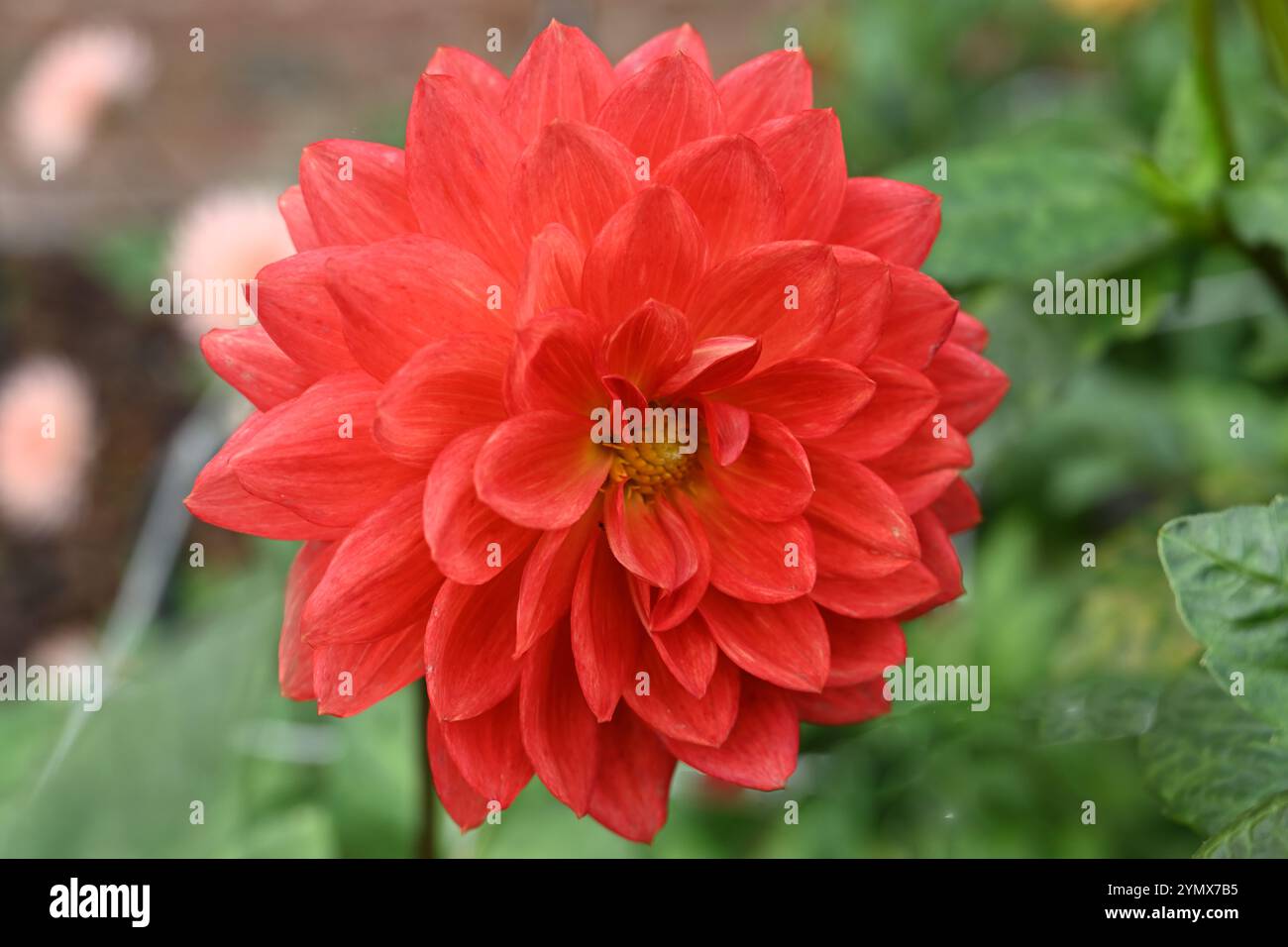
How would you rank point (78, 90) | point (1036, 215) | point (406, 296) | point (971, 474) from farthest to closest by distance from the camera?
point (78, 90)
point (971, 474)
point (1036, 215)
point (406, 296)

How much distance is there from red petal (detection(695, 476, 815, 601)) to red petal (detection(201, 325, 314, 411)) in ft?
0.71

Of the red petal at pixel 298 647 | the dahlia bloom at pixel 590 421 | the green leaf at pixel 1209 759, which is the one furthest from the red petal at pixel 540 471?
the green leaf at pixel 1209 759

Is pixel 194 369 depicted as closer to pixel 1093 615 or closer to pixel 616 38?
pixel 616 38

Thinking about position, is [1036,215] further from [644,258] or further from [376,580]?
[376,580]

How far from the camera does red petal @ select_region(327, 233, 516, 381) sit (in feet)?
1.68

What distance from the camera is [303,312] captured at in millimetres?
543

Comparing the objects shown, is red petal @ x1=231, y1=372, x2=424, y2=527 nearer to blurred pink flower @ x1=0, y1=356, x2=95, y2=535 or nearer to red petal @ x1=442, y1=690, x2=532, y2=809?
red petal @ x1=442, y1=690, x2=532, y2=809

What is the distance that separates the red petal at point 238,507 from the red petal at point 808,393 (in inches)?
8.4

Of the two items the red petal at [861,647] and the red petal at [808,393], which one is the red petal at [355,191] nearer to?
the red petal at [808,393]

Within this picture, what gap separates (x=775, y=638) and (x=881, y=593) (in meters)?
0.06

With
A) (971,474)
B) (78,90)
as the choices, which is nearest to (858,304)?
(971,474)

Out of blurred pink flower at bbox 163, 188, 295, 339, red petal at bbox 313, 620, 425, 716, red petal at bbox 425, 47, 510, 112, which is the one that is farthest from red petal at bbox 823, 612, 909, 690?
blurred pink flower at bbox 163, 188, 295, 339

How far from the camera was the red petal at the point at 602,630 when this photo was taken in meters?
0.54
